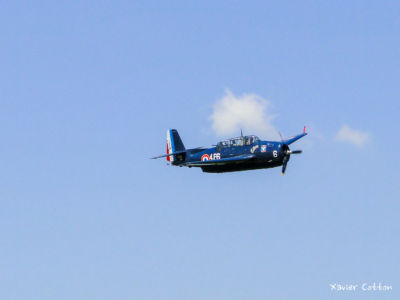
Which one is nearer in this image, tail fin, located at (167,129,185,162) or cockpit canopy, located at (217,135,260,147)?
cockpit canopy, located at (217,135,260,147)

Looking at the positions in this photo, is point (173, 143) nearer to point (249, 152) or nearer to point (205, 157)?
point (205, 157)

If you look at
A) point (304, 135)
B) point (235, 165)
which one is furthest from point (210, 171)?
point (304, 135)

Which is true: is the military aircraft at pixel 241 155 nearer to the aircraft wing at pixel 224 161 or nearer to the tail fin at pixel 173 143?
the aircraft wing at pixel 224 161

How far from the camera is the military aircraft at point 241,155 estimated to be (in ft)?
266

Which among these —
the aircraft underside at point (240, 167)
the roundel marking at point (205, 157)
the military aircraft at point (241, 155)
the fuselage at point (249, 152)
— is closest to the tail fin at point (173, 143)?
the military aircraft at point (241, 155)

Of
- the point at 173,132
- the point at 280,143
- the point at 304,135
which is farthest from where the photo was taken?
the point at 173,132

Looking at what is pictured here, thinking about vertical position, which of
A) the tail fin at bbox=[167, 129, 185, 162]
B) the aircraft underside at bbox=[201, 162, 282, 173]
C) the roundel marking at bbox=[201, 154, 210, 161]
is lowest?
the aircraft underside at bbox=[201, 162, 282, 173]

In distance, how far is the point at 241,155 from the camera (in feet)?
270

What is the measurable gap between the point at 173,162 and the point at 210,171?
7.03 metres

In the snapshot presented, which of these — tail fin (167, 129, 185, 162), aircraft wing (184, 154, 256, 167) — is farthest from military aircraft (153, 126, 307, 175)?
tail fin (167, 129, 185, 162)

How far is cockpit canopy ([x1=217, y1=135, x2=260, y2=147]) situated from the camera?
82188 millimetres

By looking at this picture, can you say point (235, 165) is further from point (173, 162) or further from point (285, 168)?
point (173, 162)

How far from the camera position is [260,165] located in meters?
81.6

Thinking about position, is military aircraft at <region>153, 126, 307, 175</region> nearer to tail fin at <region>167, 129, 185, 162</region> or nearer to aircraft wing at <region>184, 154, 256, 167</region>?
aircraft wing at <region>184, 154, 256, 167</region>
